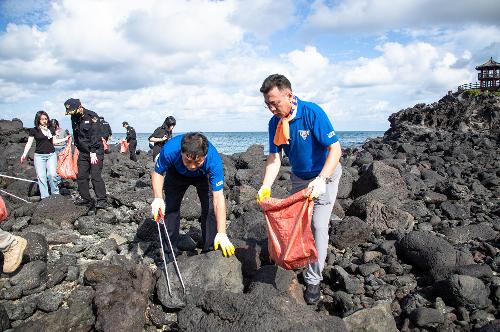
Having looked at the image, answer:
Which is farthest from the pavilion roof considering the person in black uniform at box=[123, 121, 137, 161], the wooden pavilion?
the person in black uniform at box=[123, 121, 137, 161]

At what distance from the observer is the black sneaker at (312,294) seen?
13.2 ft

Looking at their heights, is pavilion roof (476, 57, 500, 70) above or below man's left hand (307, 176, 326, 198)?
above

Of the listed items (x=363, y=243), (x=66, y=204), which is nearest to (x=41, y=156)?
(x=66, y=204)

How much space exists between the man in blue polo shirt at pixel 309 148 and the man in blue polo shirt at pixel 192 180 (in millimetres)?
558

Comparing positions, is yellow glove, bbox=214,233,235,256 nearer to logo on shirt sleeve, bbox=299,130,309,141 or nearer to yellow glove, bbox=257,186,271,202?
yellow glove, bbox=257,186,271,202

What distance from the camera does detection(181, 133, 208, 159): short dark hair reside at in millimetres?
3691

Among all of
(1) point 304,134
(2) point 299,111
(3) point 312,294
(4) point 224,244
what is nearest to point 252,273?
(4) point 224,244

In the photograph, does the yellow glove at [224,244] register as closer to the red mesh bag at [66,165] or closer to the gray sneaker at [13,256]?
the gray sneaker at [13,256]

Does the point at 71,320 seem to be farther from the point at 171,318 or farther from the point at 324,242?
the point at 324,242

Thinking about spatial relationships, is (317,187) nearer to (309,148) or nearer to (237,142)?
(309,148)

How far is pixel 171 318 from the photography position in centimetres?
390

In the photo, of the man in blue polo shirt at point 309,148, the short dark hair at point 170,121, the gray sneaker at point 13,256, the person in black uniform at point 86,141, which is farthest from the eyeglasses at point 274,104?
the short dark hair at point 170,121

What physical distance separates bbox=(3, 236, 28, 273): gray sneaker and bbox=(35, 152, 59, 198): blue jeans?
13.4 ft

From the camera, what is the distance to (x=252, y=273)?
4.56 m
